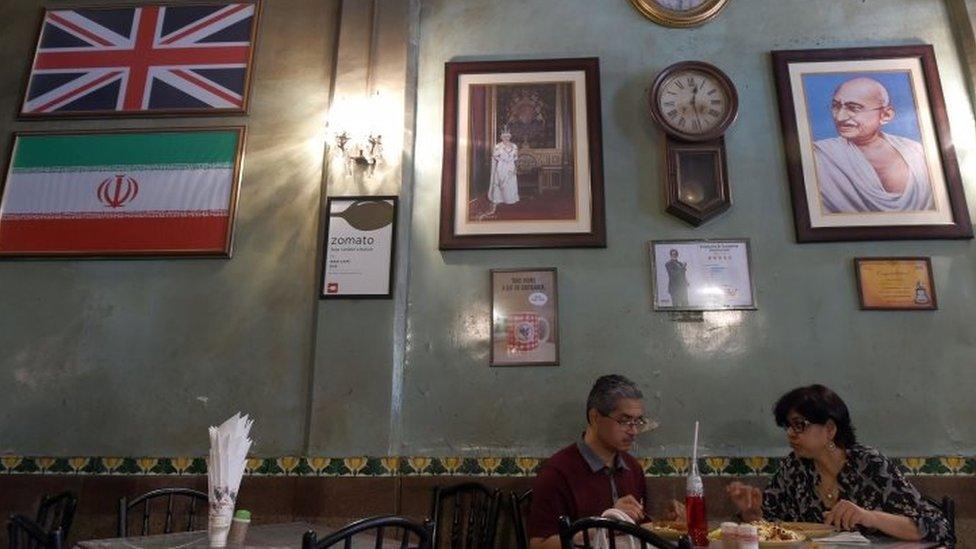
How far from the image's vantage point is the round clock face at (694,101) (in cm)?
362

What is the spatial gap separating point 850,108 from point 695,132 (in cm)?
85

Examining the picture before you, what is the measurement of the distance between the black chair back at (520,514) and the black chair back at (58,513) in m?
1.75

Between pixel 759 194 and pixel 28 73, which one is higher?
pixel 28 73

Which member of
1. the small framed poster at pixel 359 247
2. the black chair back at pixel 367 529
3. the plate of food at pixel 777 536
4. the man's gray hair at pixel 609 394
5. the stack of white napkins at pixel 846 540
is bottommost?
the stack of white napkins at pixel 846 540

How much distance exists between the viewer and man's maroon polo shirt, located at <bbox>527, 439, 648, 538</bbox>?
8.11 feet

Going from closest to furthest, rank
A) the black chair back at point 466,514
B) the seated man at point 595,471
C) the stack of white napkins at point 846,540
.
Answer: the stack of white napkins at point 846,540
the seated man at point 595,471
the black chair back at point 466,514

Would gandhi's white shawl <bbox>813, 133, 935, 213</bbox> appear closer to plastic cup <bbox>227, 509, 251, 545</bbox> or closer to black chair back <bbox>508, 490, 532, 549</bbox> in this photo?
black chair back <bbox>508, 490, 532, 549</bbox>

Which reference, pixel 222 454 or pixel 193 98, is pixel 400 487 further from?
pixel 193 98

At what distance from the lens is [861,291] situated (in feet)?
11.1

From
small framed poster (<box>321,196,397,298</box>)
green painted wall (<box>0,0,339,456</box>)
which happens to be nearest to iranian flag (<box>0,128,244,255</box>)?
green painted wall (<box>0,0,339,456</box>)

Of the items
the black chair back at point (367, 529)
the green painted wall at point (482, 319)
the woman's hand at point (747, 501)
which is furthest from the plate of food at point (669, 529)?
the green painted wall at point (482, 319)

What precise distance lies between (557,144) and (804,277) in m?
1.40

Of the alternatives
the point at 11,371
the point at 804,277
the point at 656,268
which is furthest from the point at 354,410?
the point at 804,277

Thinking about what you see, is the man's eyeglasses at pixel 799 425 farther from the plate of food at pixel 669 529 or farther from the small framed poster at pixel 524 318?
the small framed poster at pixel 524 318
